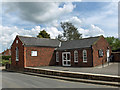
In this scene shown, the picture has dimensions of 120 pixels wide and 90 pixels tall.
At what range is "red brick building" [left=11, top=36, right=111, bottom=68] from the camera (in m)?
20.7

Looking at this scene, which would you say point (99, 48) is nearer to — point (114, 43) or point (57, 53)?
point (57, 53)

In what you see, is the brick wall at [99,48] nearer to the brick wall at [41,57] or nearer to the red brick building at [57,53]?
the red brick building at [57,53]

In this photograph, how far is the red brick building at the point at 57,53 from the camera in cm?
2070

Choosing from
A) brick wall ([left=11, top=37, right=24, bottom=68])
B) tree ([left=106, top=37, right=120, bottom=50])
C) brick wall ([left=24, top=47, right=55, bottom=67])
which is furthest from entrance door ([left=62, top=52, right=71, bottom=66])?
tree ([left=106, top=37, right=120, bottom=50])

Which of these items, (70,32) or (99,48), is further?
(70,32)

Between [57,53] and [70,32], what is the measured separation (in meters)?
33.1

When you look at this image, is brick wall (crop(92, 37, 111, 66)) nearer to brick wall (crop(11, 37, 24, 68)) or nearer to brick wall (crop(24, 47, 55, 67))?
brick wall (crop(24, 47, 55, 67))

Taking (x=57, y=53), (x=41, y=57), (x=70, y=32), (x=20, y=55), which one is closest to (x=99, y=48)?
(x=57, y=53)

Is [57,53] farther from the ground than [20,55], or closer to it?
farther from the ground

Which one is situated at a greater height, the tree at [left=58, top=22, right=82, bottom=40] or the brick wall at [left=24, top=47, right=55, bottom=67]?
the tree at [left=58, top=22, right=82, bottom=40]

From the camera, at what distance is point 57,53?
25391 mm

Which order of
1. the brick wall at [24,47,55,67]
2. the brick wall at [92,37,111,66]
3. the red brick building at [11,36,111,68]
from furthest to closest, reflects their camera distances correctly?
the brick wall at [24,47,55,67] → the red brick building at [11,36,111,68] → the brick wall at [92,37,111,66]

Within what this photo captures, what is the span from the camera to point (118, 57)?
962 inches

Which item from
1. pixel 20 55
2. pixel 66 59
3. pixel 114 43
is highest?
pixel 114 43
